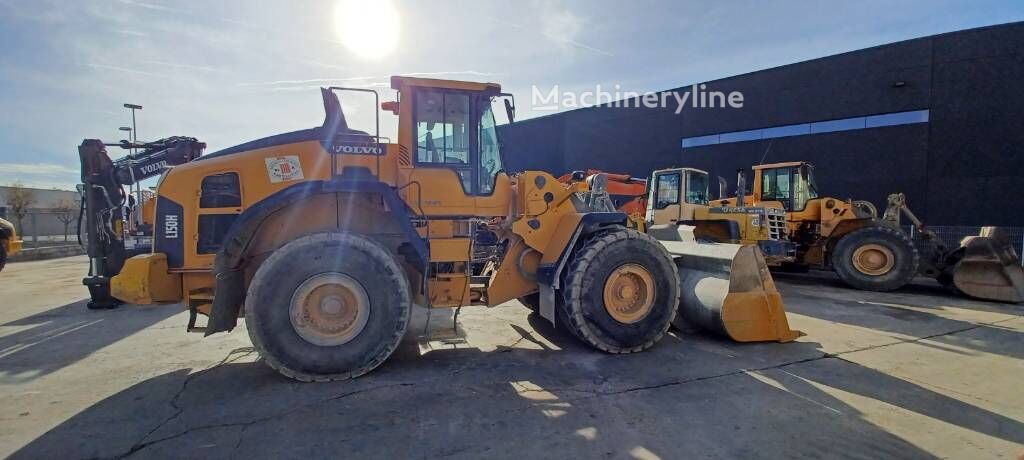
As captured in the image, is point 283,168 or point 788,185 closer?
point 283,168

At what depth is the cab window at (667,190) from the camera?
1122 centimetres

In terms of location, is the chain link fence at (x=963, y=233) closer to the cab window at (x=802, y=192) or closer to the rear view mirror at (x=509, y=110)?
Result: the cab window at (x=802, y=192)

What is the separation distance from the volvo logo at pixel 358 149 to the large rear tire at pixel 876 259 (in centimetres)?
1044

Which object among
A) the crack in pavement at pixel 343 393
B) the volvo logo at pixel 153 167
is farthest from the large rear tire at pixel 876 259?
the volvo logo at pixel 153 167

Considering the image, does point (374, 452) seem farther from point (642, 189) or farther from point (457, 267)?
point (642, 189)

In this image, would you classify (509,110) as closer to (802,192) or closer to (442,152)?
(442,152)

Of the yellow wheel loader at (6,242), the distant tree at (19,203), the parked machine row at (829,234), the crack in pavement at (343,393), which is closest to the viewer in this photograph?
the crack in pavement at (343,393)

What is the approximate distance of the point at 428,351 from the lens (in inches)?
204

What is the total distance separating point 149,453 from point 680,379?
4082 mm

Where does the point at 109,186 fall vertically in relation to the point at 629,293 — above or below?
above

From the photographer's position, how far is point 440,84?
4.93m

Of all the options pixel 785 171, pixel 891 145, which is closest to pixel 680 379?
pixel 785 171

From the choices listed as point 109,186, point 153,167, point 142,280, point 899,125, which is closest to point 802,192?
point 899,125

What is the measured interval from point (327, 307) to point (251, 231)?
3.55ft
